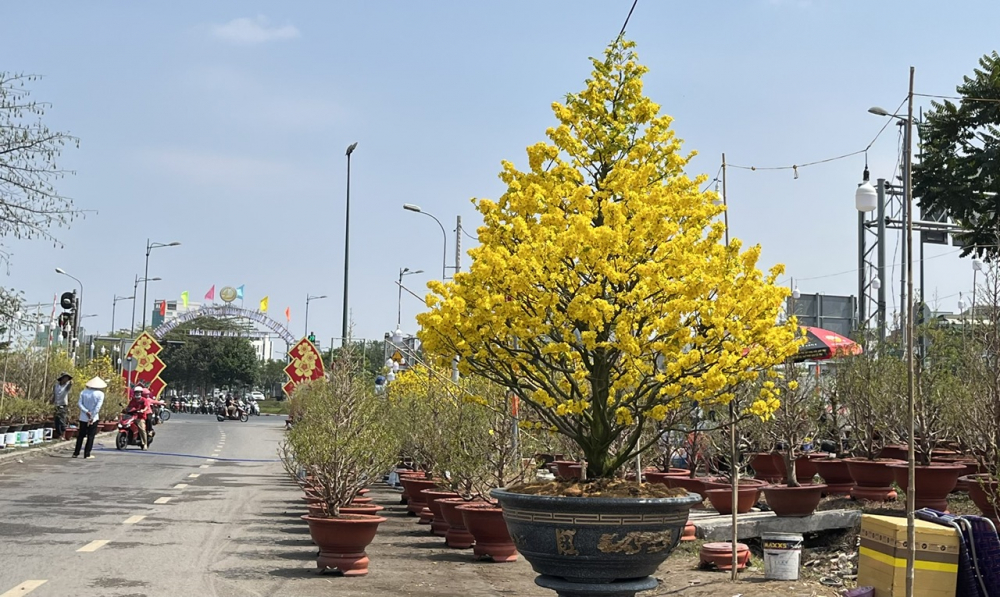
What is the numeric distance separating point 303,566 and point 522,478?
2681 mm

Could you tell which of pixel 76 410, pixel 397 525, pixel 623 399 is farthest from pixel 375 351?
pixel 623 399

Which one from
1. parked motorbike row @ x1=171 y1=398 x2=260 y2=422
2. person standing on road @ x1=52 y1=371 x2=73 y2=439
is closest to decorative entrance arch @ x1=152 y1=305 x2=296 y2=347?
parked motorbike row @ x1=171 y1=398 x2=260 y2=422

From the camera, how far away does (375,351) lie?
96188 mm

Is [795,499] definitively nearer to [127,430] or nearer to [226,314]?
[127,430]

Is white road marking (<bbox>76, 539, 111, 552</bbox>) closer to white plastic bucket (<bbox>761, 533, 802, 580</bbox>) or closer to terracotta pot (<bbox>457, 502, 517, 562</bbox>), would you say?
terracotta pot (<bbox>457, 502, 517, 562</bbox>)

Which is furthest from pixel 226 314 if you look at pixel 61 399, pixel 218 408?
pixel 61 399

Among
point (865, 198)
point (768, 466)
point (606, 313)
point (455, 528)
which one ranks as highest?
point (865, 198)

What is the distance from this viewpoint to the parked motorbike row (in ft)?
200

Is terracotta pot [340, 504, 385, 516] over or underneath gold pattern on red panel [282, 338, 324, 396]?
underneath

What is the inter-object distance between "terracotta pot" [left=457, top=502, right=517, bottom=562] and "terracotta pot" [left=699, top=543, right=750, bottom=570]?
2038mm

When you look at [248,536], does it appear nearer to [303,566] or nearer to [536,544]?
[303,566]

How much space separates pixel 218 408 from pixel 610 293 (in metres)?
60.7

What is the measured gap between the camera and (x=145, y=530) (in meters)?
13.4

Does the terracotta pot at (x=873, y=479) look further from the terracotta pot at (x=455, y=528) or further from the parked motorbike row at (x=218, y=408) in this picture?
the parked motorbike row at (x=218, y=408)
